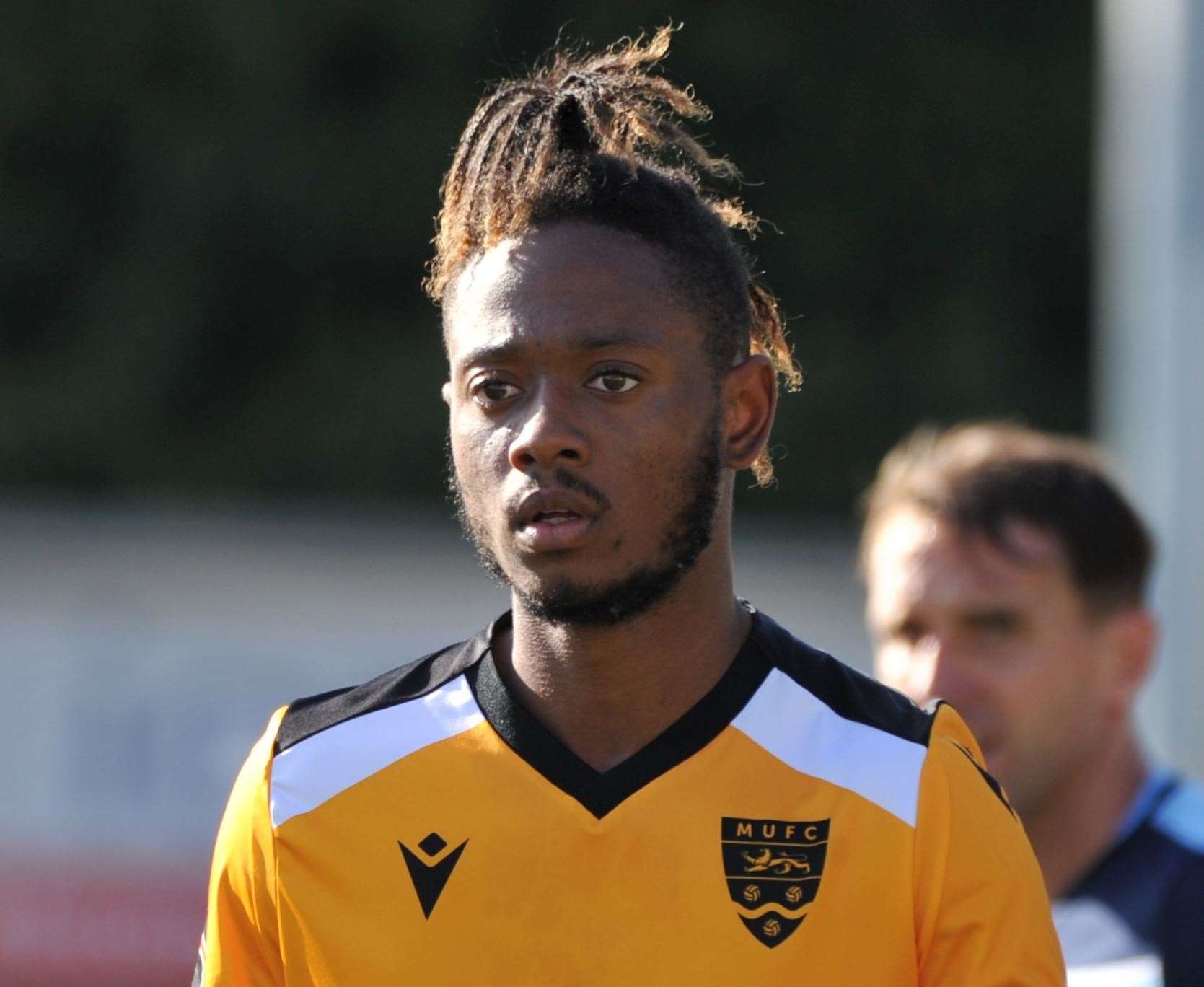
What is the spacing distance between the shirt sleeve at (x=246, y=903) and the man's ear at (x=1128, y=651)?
175 centimetres

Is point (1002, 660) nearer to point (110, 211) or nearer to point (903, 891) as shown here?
point (903, 891)

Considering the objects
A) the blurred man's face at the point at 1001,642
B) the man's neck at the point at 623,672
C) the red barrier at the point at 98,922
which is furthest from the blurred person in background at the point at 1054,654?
the red barrier at the point at 98,922

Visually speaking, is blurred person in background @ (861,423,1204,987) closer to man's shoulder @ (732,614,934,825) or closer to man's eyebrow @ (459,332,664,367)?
man's shoulder @ (732,614,934,825)

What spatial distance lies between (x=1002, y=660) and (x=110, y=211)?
8.47 metres

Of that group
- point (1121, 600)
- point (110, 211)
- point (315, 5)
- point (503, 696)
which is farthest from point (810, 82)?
point (503, 696)

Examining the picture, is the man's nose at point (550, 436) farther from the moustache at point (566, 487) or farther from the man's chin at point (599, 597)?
the man's chin at point (599, 597)

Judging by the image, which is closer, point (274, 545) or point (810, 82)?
point (274, 545)

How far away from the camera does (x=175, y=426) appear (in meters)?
10.6

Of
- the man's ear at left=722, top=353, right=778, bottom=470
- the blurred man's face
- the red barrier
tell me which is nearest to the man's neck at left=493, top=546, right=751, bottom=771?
the man's ear at left=722, top=353, right=778, bottom=470

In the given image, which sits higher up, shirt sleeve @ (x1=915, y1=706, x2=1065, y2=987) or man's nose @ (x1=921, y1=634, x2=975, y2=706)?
man's nose @ (x1=921, y1=634, x2=975, y2=706)

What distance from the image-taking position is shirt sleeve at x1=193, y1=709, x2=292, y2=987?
6.79 ft

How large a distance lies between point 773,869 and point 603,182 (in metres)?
0.78

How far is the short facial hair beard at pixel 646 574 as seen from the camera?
207cm

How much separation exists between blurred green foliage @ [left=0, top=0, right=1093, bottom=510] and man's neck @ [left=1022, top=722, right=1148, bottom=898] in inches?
283
